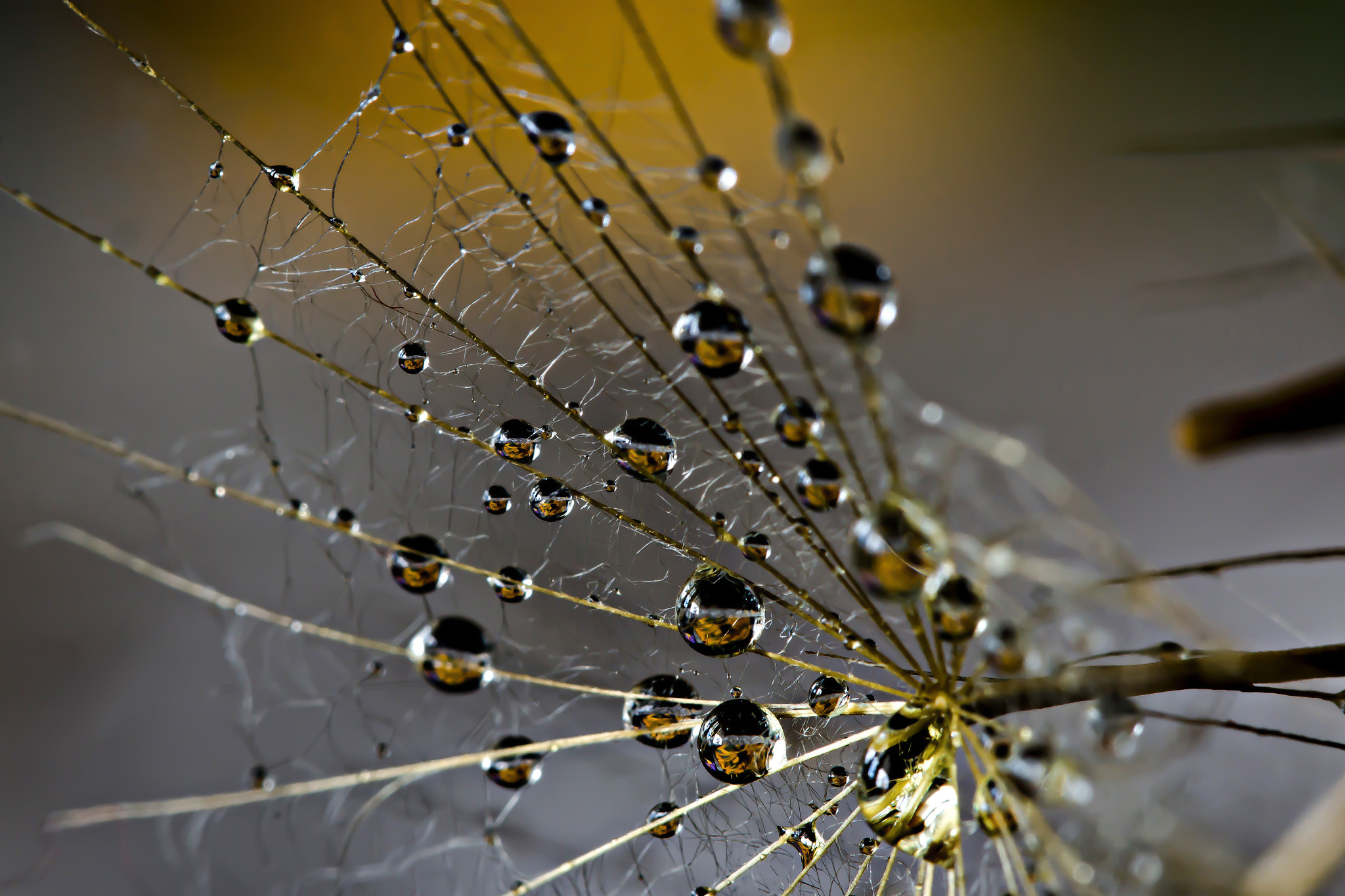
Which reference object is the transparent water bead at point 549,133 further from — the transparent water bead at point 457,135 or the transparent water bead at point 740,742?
the transparent water bead at point 740,742

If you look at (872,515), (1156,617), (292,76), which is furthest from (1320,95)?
(292,76)

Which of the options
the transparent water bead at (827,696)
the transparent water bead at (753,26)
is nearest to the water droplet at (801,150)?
the transparent water bead at (753,26)

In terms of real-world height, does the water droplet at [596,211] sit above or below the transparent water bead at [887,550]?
Answer: above

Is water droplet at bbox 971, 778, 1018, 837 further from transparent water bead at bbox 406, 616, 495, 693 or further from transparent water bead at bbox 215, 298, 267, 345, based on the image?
transparent water bead at bbox 215, 298, 267, 345

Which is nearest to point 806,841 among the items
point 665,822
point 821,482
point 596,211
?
point 665,822

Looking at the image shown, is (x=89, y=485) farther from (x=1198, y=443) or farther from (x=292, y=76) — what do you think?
(x=1198, y=443)

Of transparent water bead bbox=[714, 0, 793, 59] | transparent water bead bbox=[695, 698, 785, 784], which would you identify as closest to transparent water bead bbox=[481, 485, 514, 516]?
transparent water bead bbox=[695, 698, 785, 784]
